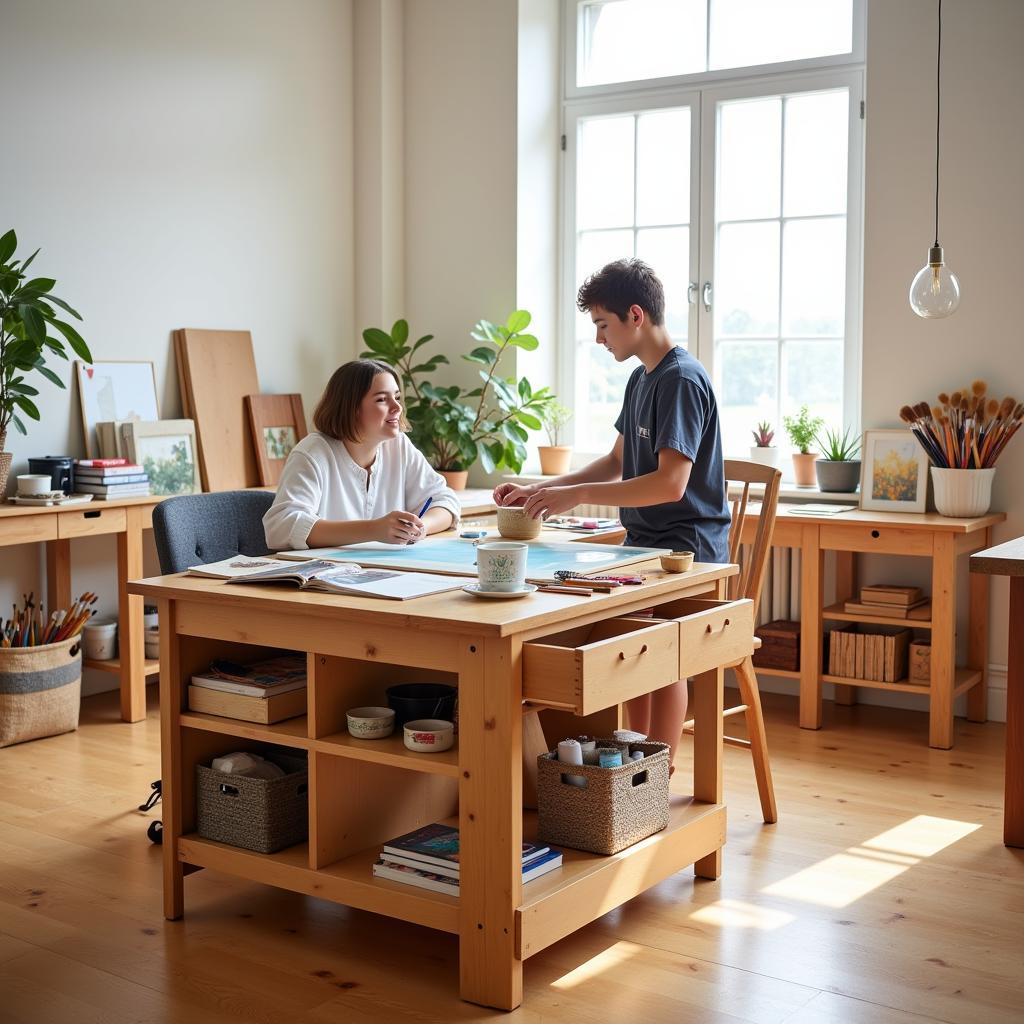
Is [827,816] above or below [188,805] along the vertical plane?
below

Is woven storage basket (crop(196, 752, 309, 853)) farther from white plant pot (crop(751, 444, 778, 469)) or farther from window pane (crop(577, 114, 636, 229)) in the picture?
window pane (crop(577, 114, 636, 229))

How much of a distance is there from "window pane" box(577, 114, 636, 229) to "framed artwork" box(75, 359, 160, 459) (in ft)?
6.44

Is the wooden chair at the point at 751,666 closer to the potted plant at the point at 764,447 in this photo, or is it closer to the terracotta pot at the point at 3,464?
the potted plant at the point at 764,447

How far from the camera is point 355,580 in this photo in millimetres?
2521

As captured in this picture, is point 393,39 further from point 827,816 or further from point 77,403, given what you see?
point 827,816

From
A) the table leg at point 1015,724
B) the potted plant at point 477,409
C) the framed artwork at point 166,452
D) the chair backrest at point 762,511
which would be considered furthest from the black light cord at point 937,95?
the framed artwork at point 166,452

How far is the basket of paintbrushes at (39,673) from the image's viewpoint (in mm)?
3961

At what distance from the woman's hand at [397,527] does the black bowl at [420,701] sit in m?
0.51

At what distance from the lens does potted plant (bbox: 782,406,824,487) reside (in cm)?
469

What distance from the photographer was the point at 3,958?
2.50 metres

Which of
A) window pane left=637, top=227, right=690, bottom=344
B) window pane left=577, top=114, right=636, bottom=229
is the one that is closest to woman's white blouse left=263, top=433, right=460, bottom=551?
window pane left=637, top=227, right=690, bottom=344

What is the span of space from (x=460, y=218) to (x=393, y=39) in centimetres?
83

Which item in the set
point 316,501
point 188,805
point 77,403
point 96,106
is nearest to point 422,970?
point 188,805

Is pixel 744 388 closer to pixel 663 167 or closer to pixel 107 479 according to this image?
pixel 663 167
